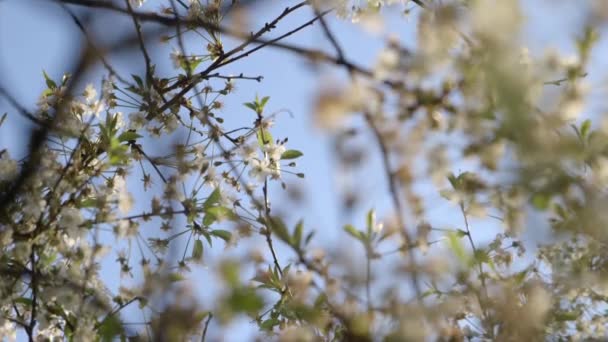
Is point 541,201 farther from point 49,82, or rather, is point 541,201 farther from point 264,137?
point 49,82

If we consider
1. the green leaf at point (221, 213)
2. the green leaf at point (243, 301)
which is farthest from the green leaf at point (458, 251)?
the green leaf at point (221, 213)

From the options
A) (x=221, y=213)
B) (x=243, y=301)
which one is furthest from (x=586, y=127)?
(x=221, y=213)

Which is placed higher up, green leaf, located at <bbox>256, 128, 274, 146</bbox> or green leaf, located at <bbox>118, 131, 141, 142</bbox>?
green leaf, located at <bbox>256, 128, 274, 146</bbox>

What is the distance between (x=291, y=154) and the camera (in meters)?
1.67

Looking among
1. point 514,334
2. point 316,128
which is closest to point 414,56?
point 316,128

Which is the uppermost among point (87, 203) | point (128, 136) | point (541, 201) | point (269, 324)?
point (128, 136)

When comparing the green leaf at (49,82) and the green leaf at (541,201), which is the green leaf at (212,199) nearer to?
the green leaf at (49,82)

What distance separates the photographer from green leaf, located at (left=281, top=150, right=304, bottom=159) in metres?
1.66

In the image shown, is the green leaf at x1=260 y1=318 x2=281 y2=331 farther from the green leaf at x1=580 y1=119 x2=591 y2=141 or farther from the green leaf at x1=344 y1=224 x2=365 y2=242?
the green leaf at x1=580 y1=119 x2=591 y2=141

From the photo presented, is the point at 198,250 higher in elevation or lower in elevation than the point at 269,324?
higher

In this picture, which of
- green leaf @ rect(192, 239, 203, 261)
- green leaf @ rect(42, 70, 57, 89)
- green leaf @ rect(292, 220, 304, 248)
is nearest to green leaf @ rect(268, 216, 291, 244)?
Result: green leaf @ rect(292, 220, 304, 248)

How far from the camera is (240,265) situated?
0.63m

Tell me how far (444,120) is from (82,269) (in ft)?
2.82

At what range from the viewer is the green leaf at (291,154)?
1.66 metres
